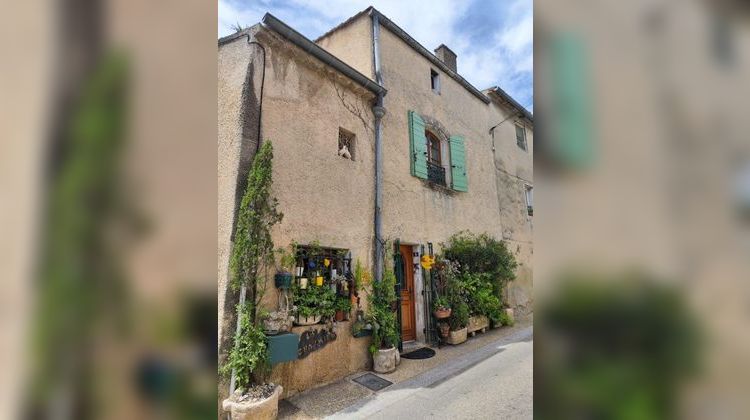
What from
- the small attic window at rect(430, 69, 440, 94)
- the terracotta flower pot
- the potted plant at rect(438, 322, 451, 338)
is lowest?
the potted plant at rect(438, 322, 451, 338)

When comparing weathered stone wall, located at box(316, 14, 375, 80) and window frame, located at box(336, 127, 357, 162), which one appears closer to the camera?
window frame, located at box(336, 127, 357, 162)

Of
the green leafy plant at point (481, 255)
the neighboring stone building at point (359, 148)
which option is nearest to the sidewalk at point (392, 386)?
the neighboring stone building at point (359, 148)

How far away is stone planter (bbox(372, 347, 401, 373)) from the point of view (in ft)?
19.2

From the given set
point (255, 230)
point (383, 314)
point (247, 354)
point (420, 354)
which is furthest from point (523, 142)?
point (247, 354)

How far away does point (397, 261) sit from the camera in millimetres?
7289

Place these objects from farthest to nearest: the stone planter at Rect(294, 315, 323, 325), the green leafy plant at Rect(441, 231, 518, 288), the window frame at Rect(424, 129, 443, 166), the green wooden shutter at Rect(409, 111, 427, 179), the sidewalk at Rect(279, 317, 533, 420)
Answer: the window frame at Rect(424, 129, 443, 166), the green leafy plant at Rect(441, 231, 518, 288), the green wooden shutter at Rect(409, 111, 427, 179), the stone planter at Rect(294, 315, 323, 325), the sidewalk at Rect(279, 317, 533, 420)

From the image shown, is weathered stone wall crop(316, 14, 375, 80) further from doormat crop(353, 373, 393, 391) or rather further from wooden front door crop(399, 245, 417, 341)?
doormat crop(353, 373, 393, 391)

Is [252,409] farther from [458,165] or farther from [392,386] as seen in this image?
[458,165]

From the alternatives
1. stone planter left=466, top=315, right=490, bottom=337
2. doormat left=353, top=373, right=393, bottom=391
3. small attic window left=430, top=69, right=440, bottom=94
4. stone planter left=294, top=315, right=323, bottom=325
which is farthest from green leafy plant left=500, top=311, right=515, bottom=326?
small attic window left=430, top=69, right=440, bottom=94
